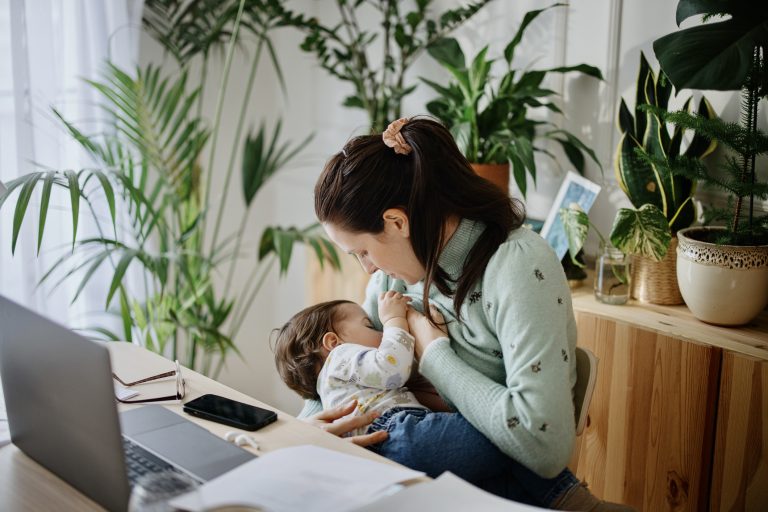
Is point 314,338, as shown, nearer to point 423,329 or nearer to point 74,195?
point 423,329

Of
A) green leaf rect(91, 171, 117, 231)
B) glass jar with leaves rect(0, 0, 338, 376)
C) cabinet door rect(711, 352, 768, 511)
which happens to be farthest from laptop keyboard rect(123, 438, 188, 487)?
cabinet door rect(711, 352, 768, 511)

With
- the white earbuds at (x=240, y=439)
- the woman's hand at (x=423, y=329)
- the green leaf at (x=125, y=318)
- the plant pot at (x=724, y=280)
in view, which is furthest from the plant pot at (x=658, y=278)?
the green leaf at (x=125, y=318)

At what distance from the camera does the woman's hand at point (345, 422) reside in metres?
1.50

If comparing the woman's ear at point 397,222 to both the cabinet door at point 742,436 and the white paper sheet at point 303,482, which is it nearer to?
the white paper sheet at point 303,482

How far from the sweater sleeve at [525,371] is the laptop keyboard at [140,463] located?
53 cm

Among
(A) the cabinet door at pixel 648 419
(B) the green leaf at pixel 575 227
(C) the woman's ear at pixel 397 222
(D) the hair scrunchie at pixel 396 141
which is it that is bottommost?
(A) the cabinet door at pixel 648 419

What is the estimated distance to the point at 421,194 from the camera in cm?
154

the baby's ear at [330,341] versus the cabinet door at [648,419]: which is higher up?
the baby's ear at [330,341]

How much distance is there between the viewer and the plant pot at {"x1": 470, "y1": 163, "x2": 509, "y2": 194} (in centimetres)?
239

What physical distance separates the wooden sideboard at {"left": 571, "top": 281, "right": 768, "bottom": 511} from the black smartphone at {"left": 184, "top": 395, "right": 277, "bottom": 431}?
2.87ft

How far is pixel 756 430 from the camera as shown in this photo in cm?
181

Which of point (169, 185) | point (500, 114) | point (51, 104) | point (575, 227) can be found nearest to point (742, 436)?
point (575, 227)

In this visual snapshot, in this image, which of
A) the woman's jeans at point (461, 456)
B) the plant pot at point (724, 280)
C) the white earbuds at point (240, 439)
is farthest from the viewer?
the plant pot at point (724, 280)

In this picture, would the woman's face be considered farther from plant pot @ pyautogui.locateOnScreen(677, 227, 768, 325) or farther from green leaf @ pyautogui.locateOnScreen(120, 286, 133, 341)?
green leaf @ pyautogui.locateOnScreen(120, 286, 133, 341)
